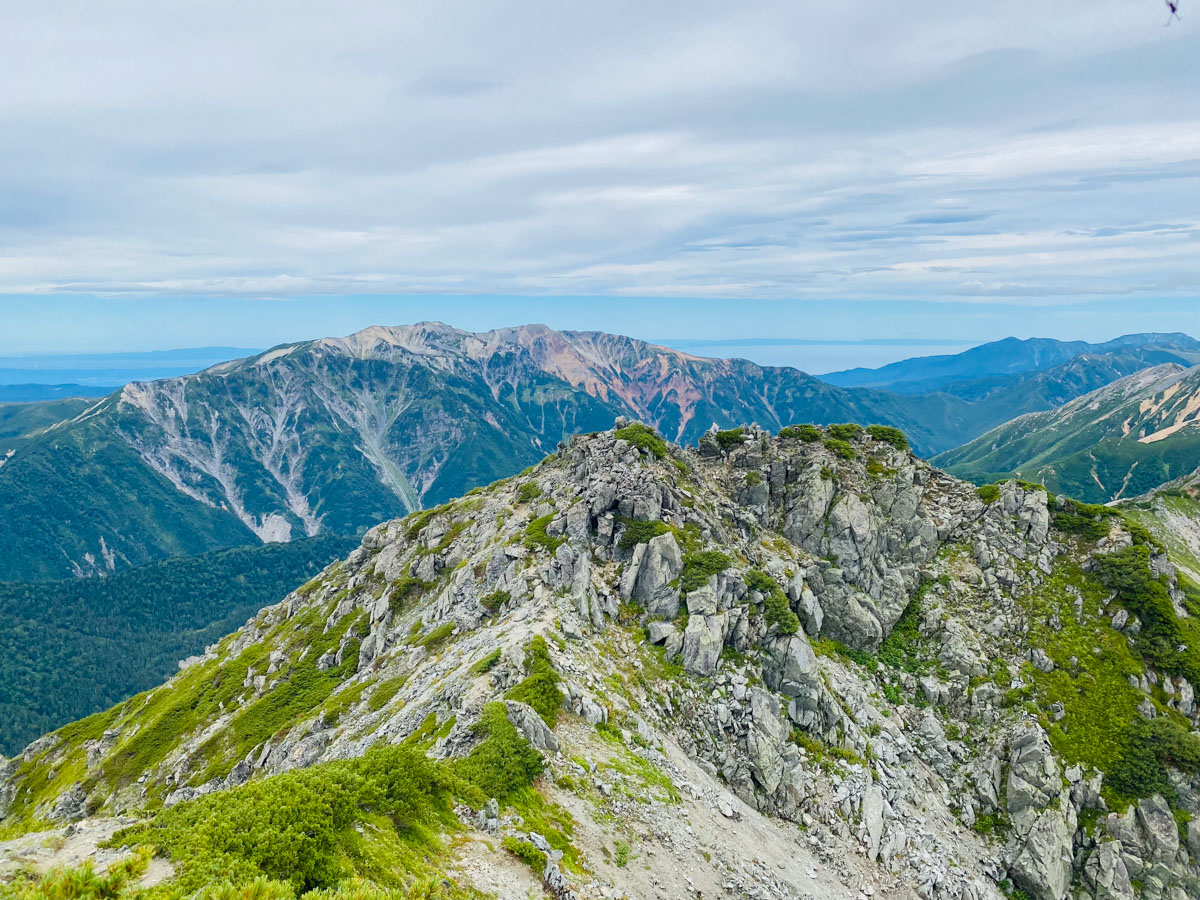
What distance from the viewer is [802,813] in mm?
54344

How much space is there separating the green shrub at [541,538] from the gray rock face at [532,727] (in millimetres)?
28195

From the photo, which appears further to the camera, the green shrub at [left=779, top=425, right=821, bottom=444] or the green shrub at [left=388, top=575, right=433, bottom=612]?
the green shrub at [left=779, top=425, right=821, bottom=444]

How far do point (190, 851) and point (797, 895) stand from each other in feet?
125

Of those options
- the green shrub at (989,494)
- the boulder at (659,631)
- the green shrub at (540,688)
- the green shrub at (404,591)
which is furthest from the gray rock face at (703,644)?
the green shrub at (989,494)

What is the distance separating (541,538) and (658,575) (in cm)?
1559

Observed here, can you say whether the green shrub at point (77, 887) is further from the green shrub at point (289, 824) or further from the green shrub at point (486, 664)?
the green shrub at point (486, 664)

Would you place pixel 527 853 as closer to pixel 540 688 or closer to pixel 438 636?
pixel 540 688

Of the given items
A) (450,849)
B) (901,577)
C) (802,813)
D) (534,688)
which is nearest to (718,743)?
(802,813)

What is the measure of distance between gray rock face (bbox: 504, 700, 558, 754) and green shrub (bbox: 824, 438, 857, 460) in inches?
2583

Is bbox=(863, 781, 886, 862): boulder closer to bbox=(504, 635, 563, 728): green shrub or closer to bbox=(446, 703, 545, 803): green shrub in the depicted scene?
bbox=(504, 635, 563, 728): green shrub

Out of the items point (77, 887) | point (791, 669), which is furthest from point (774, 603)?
point (77, 887)

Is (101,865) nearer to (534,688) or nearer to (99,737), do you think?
(534,688)

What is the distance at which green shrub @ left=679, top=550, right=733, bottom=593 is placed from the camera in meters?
67.9

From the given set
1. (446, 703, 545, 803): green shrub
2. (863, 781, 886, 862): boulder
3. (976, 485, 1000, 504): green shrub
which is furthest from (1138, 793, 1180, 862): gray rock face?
(446, 703, 545, 803): green shrub
